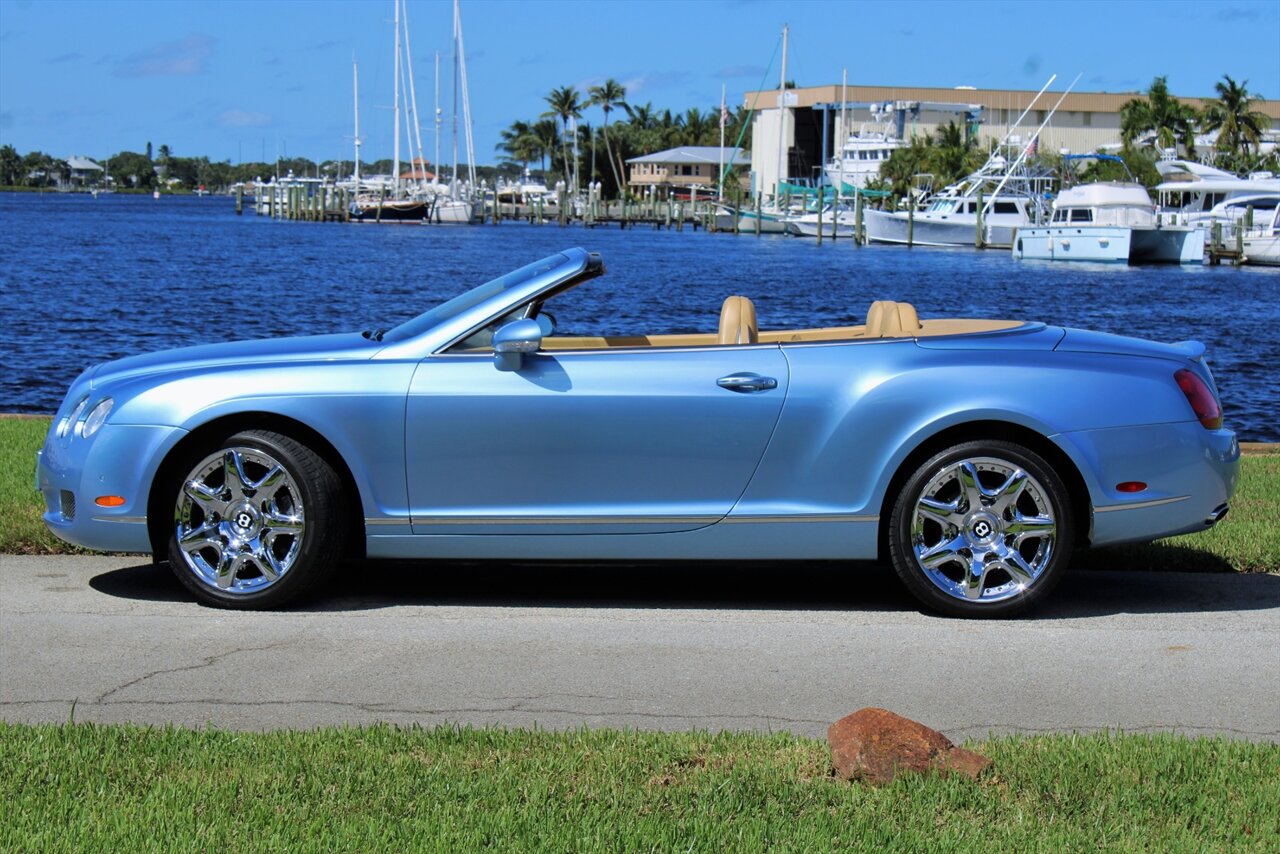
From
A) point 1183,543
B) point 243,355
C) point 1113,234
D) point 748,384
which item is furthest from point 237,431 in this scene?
point 1113,234

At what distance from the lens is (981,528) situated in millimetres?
6207

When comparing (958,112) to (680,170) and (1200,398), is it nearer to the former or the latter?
(680,170)

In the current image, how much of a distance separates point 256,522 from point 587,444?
4.56 ft

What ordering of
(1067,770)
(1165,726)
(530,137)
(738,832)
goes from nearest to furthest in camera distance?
(738,832) < (1067,770) < (1165,726) < (530,137)

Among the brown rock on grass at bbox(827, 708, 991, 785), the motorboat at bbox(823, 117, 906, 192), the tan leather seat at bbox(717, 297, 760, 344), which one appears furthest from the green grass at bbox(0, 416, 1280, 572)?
the motorboat at bbox(823, 117, 906, 192)

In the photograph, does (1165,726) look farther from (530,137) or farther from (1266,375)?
(530,137)

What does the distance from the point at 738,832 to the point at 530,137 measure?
142395 millimetres

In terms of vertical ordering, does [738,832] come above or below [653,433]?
below

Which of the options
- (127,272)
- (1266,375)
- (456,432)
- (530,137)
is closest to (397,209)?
(530,137)

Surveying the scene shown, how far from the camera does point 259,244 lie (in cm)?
7706

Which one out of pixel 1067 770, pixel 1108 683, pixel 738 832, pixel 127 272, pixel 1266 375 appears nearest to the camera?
pixel 738 832

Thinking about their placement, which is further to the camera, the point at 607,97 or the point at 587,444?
the point at 607,97

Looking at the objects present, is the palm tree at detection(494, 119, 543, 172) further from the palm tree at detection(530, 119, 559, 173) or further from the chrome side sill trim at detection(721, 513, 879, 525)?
the chrome side sill trim at detection(721, 513, 879, 525)

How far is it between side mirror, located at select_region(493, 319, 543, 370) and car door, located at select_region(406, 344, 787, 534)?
5cm
